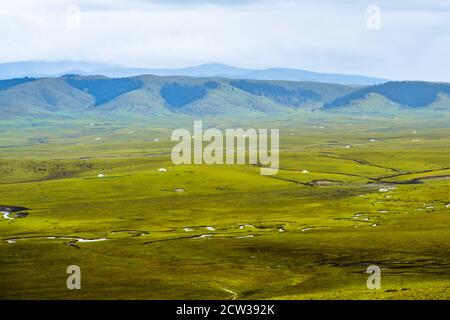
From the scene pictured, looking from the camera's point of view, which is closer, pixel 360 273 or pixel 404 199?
pixel 360 273

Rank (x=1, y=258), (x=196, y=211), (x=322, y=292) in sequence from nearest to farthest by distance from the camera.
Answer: (x=322, y=292), (x=1, y=258), (x=196, y=211)

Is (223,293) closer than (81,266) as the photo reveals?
Yes

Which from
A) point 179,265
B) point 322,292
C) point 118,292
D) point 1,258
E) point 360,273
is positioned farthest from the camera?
point 1,258

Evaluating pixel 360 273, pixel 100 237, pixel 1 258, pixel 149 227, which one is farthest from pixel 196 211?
pixel 360 273
